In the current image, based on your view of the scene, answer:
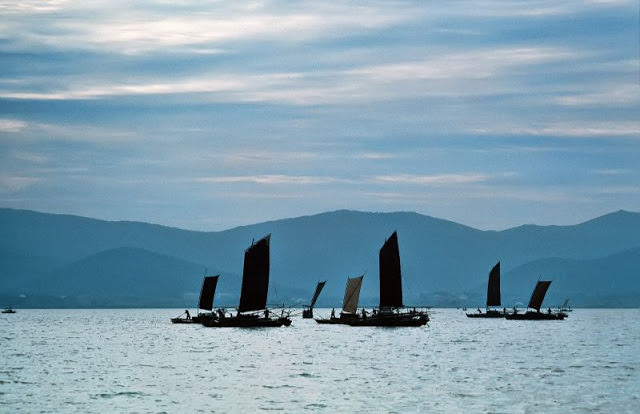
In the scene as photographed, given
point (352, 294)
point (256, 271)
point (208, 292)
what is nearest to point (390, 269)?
point (256, 271)

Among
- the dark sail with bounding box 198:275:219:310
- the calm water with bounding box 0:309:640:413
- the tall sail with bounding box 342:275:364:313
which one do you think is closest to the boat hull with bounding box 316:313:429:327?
the tall sail with bounding box 342:275:364:313

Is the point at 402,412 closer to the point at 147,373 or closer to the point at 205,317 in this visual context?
the point at 147,373

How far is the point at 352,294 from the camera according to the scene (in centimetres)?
15762

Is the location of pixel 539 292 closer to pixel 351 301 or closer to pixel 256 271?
pixel 351 301

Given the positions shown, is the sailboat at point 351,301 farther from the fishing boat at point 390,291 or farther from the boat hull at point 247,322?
the boat hull at point 247,322

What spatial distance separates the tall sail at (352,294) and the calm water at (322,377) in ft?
99.0

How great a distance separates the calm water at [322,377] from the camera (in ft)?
188

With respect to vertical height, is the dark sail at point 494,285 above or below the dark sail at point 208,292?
above

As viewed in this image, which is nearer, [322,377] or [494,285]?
[322,377]

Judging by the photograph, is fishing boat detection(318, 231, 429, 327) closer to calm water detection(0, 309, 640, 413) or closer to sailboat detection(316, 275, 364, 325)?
sailboat detection(316, 275, 364, 325)

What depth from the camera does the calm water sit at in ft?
188

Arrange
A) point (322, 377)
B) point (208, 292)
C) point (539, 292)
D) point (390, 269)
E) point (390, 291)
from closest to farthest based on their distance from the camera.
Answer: point (322, 377)
point (390, 269)
point (390, 291)
point (208, 292)
point (539, 292)

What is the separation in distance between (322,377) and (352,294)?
276 feet

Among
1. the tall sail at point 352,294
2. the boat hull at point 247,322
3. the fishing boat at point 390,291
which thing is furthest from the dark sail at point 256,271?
the tall sail at point 352,294
